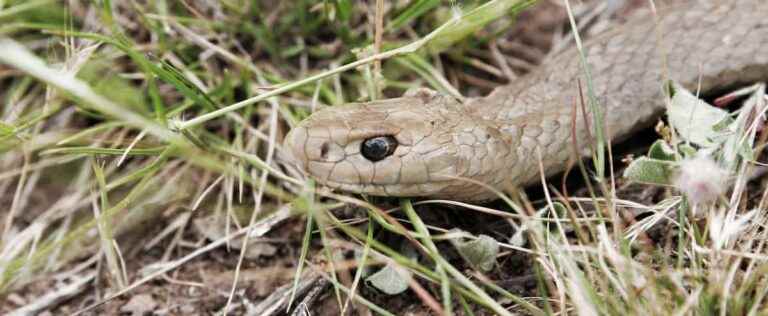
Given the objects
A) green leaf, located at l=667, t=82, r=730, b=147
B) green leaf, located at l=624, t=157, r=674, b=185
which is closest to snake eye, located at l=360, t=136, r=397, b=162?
green leaf, located at l=624, t=157, r=674, b=185

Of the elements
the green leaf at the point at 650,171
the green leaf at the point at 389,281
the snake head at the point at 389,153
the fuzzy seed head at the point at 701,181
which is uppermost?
the snake head at the point at 389,153

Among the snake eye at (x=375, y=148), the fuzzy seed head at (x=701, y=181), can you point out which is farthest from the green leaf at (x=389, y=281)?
the fuzzy seed head at (x=701, y=181)

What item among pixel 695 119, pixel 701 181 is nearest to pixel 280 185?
pixel 695 119

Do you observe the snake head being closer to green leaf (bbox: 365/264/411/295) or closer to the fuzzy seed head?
green leaf (bbox: 365/264/411/295)

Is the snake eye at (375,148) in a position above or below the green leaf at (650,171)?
above

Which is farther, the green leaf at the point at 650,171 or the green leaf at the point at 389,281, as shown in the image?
the green leaf at the point at 389,281

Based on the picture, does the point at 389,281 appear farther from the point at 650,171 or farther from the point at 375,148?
the point at 650,171

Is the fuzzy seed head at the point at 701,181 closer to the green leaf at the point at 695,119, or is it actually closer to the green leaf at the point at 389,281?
the green leaf at the point at 695,119

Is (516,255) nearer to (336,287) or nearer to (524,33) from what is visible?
(336,287)
